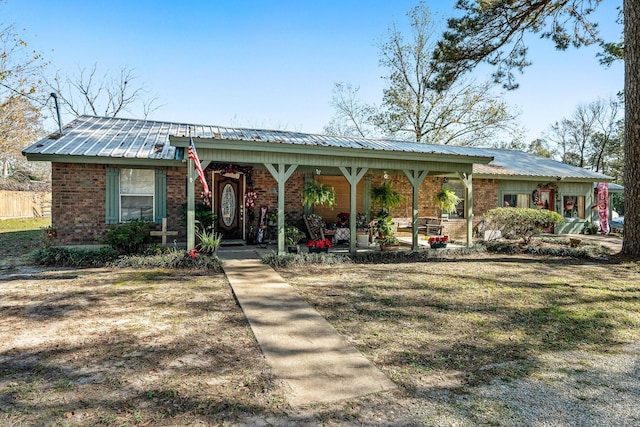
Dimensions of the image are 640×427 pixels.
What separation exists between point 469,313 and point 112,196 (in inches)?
341

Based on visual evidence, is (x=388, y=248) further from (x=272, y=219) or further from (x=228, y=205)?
(x=228, y=205)

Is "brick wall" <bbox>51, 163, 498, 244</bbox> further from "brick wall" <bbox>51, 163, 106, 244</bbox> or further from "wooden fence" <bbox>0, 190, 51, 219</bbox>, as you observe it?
"wooden fence" <bbox>0, 190, 51, 219</bbox>

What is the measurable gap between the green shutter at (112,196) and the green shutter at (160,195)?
0.91m

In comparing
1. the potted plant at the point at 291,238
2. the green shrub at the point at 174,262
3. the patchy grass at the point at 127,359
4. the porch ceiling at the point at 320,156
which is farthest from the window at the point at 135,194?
the patchy grass at the point at 127,359

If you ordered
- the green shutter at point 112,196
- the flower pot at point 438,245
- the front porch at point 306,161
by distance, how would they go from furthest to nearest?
1. the flower pot at point 438,245
2. the green shutter at point 112,196
3. the front porch at point 306,161

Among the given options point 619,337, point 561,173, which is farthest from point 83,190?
point 561,173

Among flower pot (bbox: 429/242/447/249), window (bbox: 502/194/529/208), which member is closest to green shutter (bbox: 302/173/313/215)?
flower pot (bbox: 429/242/447/249)

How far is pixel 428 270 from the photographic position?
790cm

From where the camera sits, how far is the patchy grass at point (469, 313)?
340cm

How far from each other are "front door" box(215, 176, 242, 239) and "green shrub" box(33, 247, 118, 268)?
3.26 meters

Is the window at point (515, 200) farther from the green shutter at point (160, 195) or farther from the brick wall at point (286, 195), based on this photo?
the green shutter at point (160, 195)

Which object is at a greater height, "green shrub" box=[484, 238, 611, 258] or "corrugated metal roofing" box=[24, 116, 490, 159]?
"corrugated metal roofing" box=[24, 116, 490, 159]

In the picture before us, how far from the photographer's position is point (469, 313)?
4887 mm

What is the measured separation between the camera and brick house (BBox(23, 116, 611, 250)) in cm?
826
